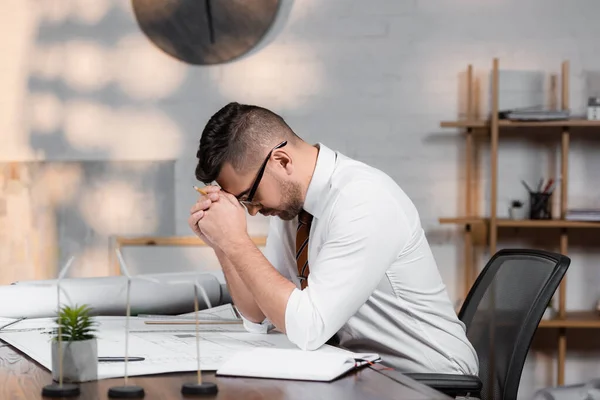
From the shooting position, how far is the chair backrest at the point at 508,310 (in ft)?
5.93

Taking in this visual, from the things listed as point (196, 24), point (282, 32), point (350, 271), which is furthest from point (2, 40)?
point (350, 271)

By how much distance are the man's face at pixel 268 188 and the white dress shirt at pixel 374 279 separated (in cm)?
4

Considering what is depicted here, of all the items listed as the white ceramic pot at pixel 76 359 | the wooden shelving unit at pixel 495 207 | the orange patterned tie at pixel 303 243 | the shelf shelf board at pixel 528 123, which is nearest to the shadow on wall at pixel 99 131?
the shelf shelf board at pixel 528 123

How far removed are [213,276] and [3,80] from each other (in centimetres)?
191

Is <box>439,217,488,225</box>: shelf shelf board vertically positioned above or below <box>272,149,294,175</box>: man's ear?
below

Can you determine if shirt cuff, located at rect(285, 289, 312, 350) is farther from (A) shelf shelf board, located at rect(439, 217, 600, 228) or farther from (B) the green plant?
(A) shelf shelf board, located at rect(439, 217, 600, 228)

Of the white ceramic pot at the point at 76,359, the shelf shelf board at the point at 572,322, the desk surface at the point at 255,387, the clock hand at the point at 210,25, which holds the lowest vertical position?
the shelf shelf board at the point at 572,322

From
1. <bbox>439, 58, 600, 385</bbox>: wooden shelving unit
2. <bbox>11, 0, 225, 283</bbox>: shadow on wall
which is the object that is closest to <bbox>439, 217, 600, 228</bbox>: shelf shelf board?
<bbox>439, 58, 600, 385</bbox>: wooden shelving unit

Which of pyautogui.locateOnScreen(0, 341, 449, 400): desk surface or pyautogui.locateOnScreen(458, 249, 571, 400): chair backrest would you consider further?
pyautogui.locateOnScreen(458, 249, 571, 400): chair backrest

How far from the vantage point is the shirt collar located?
6.15 feet

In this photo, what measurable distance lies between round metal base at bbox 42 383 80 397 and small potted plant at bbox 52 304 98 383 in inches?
1.9

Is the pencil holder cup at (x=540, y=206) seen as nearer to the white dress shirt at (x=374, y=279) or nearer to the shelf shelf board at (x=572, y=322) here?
the shelf shelf board at (x=572, y=322)

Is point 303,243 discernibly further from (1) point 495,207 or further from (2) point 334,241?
(1) point 495,207

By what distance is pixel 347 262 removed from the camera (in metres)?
1.69
